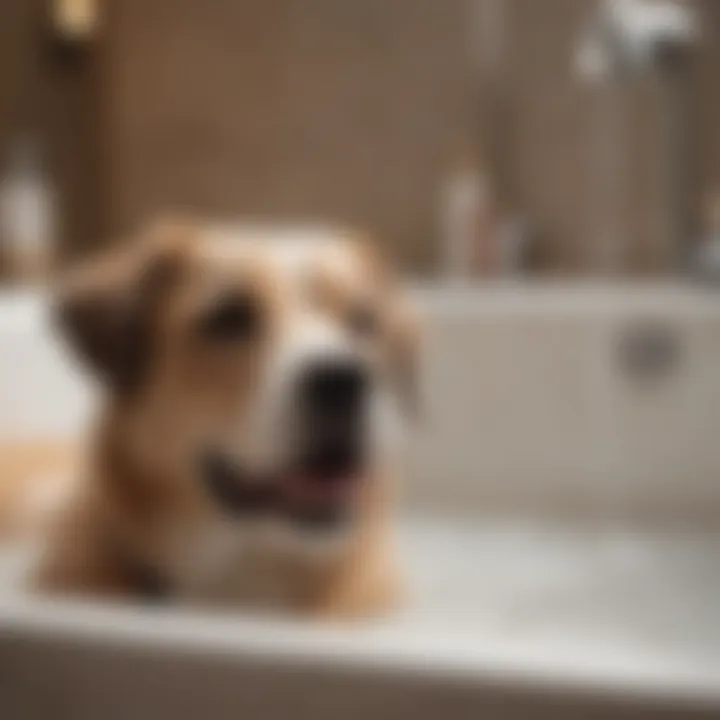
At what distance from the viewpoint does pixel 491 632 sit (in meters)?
0.83

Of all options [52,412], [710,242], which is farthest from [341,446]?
[710,242]

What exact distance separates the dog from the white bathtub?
0.26 feet

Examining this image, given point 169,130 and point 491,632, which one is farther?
point 169,130

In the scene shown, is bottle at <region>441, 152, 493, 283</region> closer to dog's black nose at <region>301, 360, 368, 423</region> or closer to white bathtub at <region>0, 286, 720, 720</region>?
white bathtub at <region>0, 286, 720, 720</region>

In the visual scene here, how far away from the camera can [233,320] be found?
84 centimetres

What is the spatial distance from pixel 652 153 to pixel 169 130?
23.7 inches

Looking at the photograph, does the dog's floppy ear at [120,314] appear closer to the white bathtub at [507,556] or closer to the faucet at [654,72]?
the white bathtub at [507,556]

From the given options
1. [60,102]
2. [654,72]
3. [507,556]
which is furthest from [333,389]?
[654,72]

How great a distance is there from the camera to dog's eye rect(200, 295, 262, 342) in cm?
84

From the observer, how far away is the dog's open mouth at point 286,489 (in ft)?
2.69

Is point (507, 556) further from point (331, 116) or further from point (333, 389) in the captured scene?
point (331, 116)

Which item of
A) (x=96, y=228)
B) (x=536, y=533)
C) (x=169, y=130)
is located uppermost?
(x=169, y=130)

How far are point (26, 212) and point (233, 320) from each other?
596 millimetres

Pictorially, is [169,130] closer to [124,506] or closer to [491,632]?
[124,506]
